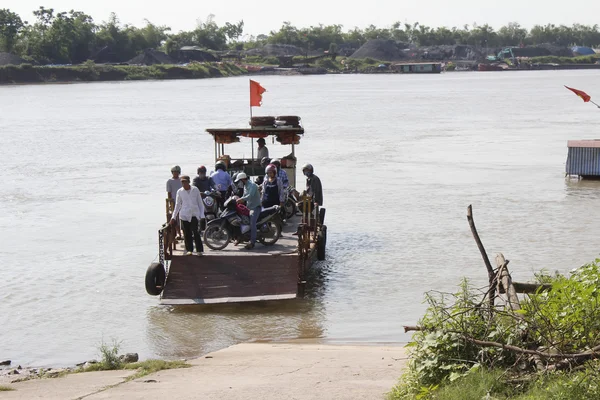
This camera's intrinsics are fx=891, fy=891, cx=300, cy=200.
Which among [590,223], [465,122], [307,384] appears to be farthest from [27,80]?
[307,384]

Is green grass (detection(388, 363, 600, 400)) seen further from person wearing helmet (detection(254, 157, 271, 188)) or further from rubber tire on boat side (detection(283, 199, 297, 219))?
rubber tire on boat side (detection(283, 199, 297, 219))

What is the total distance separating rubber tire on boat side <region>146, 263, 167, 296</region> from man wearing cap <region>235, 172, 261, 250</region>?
1555mm

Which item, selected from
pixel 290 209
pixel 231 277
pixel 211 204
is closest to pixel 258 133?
pixel 290 209

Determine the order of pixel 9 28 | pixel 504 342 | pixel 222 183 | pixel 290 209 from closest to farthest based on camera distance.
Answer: pixel 504 342 < pixel 222 183 < pixel 290 209 < pixel 9 28

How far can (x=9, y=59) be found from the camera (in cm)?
14500

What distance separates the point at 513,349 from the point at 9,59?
147911 mm

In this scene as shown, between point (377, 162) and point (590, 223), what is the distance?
15.2 metres

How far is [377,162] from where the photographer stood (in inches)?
1532

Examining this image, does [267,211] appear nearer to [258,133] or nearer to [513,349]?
[258,133]

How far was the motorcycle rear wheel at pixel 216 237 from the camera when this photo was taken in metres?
15.5

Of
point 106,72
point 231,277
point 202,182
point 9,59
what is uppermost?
point 9,59

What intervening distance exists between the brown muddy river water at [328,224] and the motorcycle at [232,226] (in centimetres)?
121

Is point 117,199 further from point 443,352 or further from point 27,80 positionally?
point 27,80

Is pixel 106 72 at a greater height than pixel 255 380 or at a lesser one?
greater
